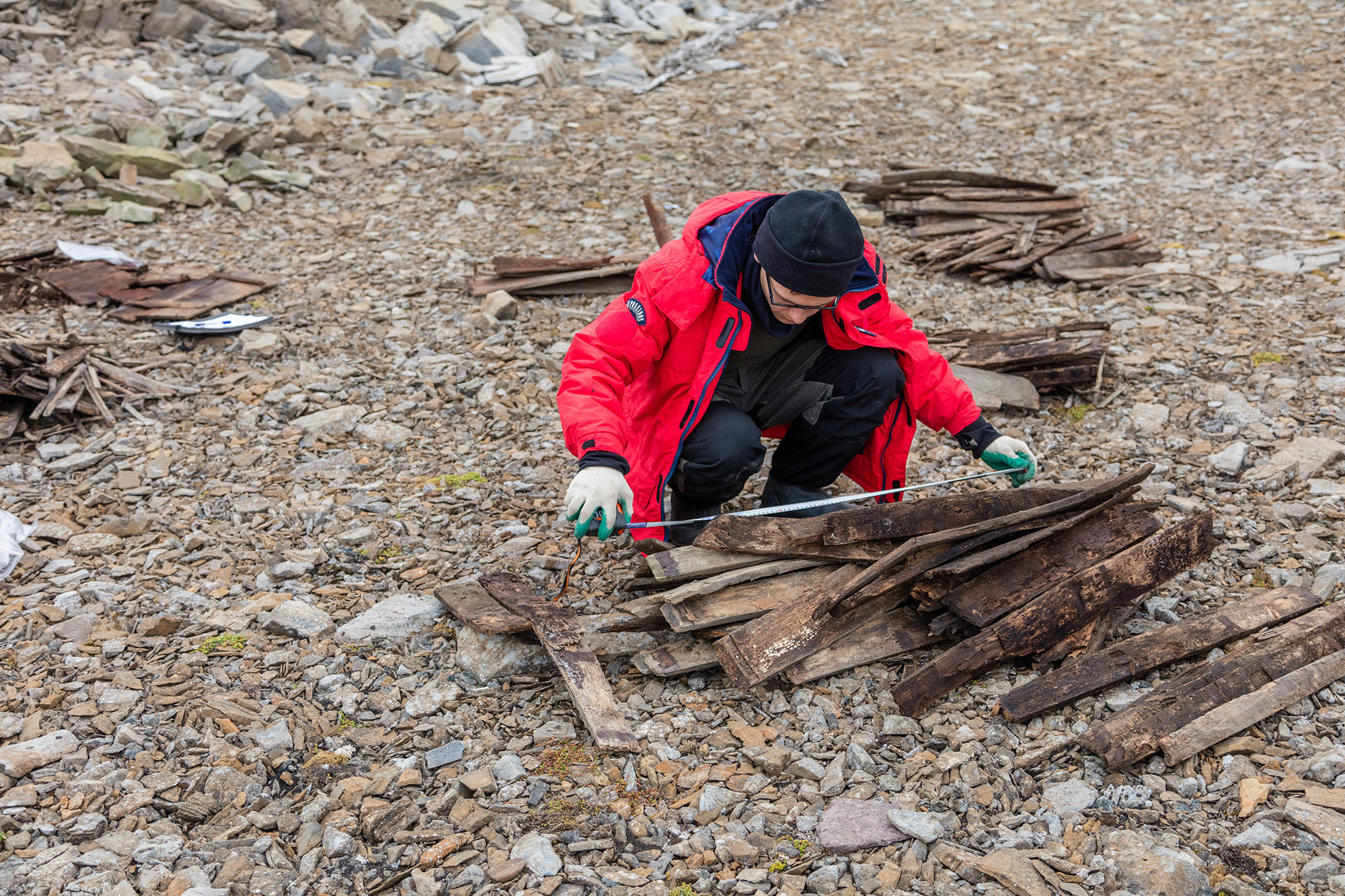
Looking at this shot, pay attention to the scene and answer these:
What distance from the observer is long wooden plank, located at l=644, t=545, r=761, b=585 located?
3.49 m

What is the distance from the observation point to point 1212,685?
3088 millimetres

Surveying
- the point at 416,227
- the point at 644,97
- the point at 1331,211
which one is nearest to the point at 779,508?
the point at 416,227

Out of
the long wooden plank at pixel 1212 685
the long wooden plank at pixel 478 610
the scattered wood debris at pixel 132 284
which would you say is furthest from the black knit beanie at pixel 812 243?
the scattered wood debris at pixel 132 284

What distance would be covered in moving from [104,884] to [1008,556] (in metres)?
3.02

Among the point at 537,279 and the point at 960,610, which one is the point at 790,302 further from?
the point at 537,279

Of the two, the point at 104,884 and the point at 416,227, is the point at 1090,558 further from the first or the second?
the point at 416,227

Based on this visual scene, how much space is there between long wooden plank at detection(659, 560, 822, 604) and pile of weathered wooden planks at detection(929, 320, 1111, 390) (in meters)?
2.19

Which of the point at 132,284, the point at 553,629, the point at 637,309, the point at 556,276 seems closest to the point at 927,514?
the point at 637,309

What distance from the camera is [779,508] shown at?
3.74 metres

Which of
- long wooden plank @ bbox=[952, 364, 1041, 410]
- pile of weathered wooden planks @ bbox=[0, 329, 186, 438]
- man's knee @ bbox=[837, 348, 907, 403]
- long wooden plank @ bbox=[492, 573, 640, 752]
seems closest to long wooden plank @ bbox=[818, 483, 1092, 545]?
man's knee @ bbox=[837, 348, 907, 403]

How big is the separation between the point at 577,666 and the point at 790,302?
4.98 feet

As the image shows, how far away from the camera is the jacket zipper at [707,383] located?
3.55 metres

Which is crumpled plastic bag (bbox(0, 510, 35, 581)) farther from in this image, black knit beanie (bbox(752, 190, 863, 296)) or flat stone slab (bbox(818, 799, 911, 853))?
flat stone slab (bbox(818, 799, 911, 853))

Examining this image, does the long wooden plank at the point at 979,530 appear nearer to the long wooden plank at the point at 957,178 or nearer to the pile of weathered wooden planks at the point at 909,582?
the pile of weathered wooden planks at the point at 909,582
